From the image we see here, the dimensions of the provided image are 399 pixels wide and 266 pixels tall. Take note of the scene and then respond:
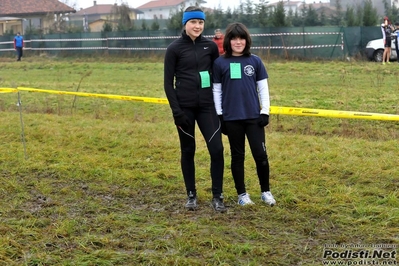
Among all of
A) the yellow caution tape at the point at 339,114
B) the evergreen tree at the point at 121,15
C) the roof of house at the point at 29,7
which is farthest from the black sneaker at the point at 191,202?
the roof of house at the point at 29,7

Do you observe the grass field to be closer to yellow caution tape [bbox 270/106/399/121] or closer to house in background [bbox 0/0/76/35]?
yellow caution tape [bbox 270/106/399/121]

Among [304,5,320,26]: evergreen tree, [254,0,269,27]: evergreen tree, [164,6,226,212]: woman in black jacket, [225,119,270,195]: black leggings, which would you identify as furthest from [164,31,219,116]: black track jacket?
[304,5,320,26]: evergreen tree

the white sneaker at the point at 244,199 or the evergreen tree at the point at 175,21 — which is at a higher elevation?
the evergreen tree at the point at 175,21

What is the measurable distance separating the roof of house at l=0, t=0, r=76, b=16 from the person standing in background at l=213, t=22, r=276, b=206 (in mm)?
54298

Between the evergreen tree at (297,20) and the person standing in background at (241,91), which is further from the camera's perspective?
the evergreen tree at (297,20)

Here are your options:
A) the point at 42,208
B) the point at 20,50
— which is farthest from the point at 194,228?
the point at 20,50

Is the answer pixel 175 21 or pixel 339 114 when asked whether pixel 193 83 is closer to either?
pixel 339 114

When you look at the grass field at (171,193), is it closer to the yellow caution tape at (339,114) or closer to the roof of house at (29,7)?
the yellow caution tape at (339,114)

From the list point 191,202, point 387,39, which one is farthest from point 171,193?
point 387,39

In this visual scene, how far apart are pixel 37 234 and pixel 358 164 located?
3.84 meters

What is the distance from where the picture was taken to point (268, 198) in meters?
6.09

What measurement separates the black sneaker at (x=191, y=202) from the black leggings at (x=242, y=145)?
1.40 feet

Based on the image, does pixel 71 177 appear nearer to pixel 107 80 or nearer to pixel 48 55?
pixel 107 80

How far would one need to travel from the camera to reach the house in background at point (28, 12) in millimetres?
53375
